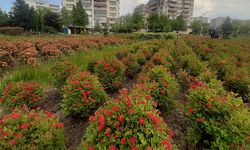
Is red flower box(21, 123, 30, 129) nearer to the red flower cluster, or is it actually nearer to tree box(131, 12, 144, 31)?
the red flower cluster

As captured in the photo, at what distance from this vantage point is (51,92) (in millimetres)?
5227

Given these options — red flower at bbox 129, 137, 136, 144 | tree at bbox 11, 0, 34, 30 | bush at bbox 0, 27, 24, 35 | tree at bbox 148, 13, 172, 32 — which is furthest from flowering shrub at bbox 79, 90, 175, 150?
tree at bbox 11, 0, 34, 30

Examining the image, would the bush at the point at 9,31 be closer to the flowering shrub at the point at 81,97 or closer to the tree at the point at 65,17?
the tree at the point at 65,17

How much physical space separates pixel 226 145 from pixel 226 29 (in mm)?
39713

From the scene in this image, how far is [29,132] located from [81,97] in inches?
51.8

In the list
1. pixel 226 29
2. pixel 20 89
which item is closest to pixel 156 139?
pixel 20 89

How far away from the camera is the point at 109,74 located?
5.21 meters

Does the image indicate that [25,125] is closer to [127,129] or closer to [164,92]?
[127,129]

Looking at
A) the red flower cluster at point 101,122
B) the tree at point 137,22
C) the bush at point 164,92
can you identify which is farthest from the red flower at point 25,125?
the tree at point 137,22

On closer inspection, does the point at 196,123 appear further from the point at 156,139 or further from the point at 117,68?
the point at 117,68

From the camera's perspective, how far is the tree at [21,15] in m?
39.6

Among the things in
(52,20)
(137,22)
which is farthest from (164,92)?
(52,20)

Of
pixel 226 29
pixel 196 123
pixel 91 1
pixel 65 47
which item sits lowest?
pixel 196 123

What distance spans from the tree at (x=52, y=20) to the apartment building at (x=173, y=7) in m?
53.2
